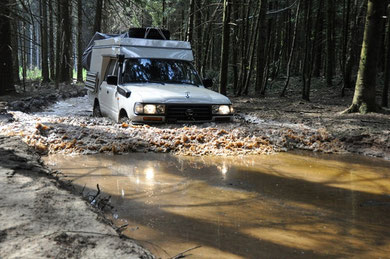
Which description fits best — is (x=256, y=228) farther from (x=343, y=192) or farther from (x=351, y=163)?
(x=351, y=163)

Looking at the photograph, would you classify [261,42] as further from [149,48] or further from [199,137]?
[199,137]

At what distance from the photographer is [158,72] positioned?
32.4 ft

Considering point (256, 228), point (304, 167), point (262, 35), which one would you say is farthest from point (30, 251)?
point (262, 35)

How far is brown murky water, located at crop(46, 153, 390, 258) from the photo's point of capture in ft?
12.2

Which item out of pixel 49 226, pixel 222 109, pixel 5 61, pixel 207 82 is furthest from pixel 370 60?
pixel 5 61

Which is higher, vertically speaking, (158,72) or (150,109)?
(158,72)

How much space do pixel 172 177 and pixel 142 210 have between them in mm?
1476

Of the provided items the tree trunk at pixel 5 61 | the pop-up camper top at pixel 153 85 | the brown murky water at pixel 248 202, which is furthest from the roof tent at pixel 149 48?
the tree trunk at pixel 5 61

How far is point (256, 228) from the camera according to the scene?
409 cm

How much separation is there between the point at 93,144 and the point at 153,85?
2427mm

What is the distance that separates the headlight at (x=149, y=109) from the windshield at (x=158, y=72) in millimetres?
1374

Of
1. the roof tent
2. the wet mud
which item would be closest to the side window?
the roof tent

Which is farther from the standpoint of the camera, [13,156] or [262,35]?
[262,35]

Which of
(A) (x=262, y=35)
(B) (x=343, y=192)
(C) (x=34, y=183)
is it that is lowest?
(B) (x=343, y=192)
